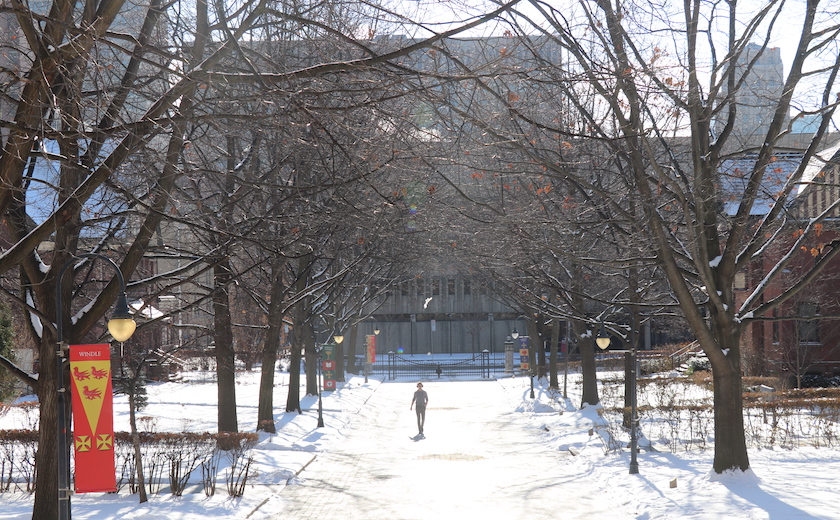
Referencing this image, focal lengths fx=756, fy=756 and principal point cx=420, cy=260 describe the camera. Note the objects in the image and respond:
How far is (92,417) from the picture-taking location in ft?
28.6

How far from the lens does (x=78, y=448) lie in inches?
339

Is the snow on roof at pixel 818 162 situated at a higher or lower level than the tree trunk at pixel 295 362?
higher

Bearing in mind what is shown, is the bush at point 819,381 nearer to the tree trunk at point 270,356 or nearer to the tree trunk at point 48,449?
the tree trunk at point 270,356

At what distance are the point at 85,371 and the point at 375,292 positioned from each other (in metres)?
29.4

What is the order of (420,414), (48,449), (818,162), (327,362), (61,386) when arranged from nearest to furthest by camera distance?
(61,386)
(48,449)
(818,162)
(420,414)
(327,362)

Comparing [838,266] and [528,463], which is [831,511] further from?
[838,266]

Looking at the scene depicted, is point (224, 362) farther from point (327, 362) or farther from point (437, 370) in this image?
point (437, 370)

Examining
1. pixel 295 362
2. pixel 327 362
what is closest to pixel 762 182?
pixel 295 362

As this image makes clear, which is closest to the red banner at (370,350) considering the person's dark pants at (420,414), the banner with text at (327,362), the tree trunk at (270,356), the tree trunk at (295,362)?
the banner with text at (327,362)

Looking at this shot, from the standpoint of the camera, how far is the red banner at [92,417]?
8.52 meters

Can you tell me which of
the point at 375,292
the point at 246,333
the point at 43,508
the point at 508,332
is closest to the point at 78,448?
the point at 43,508

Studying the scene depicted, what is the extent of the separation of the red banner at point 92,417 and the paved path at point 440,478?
3674 mm

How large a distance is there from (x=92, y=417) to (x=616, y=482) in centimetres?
896

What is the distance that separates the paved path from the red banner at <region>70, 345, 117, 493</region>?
145 inches
